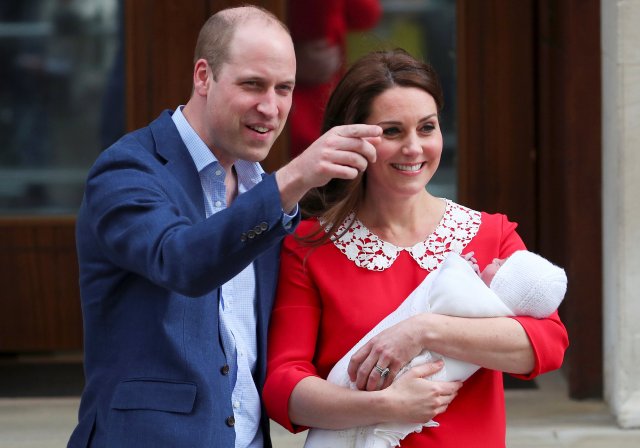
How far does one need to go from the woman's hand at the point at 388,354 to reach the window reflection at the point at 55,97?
10.4 ft

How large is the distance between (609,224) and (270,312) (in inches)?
99.5

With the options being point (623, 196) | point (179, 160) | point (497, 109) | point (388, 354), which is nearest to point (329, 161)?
point (179, 160)

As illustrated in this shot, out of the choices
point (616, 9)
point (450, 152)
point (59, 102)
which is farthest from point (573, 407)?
point (59, 102)

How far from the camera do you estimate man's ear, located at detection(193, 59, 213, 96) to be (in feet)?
8.64

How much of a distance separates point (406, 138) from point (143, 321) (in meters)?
0.77

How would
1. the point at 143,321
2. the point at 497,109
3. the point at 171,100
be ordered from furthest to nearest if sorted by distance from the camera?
1. the point at 497,109
2. the point at 171,100
3. the point at 143,321

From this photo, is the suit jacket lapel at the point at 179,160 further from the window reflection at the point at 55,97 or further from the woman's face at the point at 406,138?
the window reflection at the point at 55,97

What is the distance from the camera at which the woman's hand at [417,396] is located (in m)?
2.62

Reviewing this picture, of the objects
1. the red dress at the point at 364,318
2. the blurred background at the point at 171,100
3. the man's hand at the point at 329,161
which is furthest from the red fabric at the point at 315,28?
the man's hand at the point at 329,161

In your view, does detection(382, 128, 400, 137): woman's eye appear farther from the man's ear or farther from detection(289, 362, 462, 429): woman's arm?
detection(289, 362, 462, 429): woman's arm

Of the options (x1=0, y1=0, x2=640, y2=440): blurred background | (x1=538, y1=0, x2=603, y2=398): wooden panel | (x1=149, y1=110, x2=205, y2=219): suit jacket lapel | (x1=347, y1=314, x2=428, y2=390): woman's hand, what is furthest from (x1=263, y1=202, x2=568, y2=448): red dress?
(x1=0, y1=0, x2=640, y2=440): blurred background

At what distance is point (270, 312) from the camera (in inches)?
111

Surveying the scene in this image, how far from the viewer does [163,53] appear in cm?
544

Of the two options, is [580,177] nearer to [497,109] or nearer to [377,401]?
[497,109]
